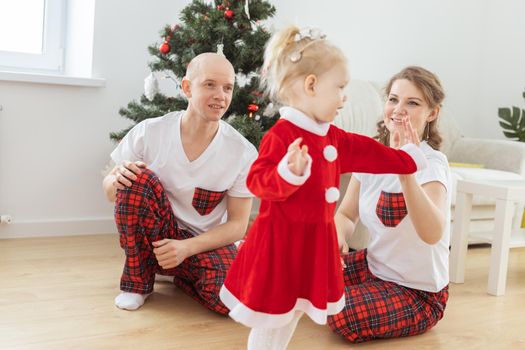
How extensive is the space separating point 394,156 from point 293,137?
25cm

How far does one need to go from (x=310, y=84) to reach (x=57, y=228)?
221cm

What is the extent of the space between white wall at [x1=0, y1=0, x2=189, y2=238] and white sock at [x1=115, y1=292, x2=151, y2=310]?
1136mm

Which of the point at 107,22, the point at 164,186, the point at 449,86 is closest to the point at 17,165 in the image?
the point at 107,22

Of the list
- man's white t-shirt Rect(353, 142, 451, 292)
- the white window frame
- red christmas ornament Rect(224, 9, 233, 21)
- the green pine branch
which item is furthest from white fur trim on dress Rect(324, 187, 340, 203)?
the green pine branch

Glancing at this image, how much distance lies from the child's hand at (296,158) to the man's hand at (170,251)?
0.97 m

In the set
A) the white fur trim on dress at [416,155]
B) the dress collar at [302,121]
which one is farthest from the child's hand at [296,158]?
the white fur trim on dress at [416,155]

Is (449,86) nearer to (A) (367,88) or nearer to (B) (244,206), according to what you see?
(A) (367,88)

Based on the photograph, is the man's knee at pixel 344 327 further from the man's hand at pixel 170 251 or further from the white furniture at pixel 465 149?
the white furniture at pixel 465 149

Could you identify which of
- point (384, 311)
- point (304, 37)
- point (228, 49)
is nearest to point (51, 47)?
point (228, 49)

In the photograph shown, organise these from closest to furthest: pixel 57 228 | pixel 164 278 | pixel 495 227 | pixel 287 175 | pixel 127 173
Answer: pixel 287 175, pixel 127 173, pixel 164 278, pixel 495 227, pixel 57 228

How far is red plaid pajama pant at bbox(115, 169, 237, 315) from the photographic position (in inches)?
79.0

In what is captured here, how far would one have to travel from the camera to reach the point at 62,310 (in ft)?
6.57

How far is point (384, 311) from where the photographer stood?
1.91 metres

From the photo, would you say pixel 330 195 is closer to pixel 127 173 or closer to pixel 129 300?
pixel 127 173
